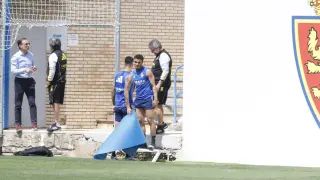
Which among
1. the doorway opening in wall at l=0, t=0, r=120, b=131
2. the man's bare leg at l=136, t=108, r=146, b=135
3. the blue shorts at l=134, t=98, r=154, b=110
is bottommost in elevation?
the man's bare leg at l=136, t=108, r=146, b=135

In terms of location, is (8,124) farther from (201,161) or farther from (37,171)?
(37,171)

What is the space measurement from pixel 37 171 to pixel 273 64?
13.4 ft

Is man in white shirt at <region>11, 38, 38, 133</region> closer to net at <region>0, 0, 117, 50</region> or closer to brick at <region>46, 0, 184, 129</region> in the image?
net at <region>0, 0, 117, 50</region>

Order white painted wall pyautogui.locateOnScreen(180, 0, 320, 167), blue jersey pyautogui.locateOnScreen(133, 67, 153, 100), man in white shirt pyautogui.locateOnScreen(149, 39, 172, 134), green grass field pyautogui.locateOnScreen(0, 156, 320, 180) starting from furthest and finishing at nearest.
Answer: man in white shirt pyautogui.locateOnScreen(149, 39, 172, 134) < blue jersey pyautogui.locateOnScreen(133, 67, 153, 100) < white painted wall pyautogui.locateOnScreen(180, 0, 320, 167) < green grass field pyautogui.locateOnScreen(0, 156, 320, 180)

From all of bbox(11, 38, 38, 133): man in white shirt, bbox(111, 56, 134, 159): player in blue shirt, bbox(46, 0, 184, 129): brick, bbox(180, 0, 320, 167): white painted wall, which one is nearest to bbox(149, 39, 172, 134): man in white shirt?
bbox(111, 56, 134, 159): player in blue shirt

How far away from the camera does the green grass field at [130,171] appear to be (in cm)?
1016

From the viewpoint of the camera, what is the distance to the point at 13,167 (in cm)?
1121

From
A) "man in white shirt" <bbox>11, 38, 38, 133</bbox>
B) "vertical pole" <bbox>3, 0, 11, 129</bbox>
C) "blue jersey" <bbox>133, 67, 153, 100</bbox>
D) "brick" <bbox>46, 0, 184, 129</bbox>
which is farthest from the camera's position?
"brick" <bbox>46, 0, 184, 129</bbox>

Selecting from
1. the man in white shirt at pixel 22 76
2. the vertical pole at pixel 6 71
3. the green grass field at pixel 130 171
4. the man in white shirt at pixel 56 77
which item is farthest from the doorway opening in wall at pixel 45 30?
the green grass field at pixel 130 171

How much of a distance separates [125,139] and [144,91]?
3.67ft

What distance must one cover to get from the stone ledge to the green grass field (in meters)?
2.11

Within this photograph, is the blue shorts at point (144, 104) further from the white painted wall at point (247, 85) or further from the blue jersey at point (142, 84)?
the white painted wall at point (247, 85)

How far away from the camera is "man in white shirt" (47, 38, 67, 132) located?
49.2 feet

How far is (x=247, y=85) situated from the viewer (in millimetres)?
13055
